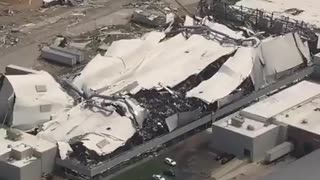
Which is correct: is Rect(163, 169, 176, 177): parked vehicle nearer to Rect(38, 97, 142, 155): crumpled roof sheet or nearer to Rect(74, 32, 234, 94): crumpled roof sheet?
Rect(38, 97, 142, 155): crumpled roof sheet

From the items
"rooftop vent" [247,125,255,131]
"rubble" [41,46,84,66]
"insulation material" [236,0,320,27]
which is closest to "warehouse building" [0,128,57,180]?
"rooftop vent" [247,125,255,131]

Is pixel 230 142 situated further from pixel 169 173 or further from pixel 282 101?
pixel 282 101

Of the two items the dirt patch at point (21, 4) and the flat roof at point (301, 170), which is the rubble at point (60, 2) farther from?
the flat roof at point (301, 170)

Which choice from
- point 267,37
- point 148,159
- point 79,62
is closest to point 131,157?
point 148,159

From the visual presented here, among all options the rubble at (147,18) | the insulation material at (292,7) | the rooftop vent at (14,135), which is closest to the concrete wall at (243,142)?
the rooftop vent at (14,135)

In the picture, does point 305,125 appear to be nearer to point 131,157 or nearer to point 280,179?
point 280,179

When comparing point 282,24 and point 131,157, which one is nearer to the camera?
point 131,157
